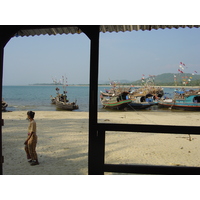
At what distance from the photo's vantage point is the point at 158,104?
31000 millimetres

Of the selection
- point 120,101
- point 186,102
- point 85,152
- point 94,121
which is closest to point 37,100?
point 120,101

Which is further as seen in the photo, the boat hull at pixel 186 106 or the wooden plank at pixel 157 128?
the boat hull at pixel 186 106

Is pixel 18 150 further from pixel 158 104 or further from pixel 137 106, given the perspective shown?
pixel 158 104

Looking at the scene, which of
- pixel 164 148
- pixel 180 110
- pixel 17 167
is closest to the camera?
pixel 17 167

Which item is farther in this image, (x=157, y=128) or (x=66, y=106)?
(x=66, y=106)

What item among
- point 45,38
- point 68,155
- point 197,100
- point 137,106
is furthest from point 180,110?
point 45,38

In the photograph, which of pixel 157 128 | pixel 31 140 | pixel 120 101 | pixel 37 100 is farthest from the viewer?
pixel 37 100

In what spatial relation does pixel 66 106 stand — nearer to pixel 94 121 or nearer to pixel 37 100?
pixel 94 121

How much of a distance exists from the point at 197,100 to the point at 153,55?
2006 inches

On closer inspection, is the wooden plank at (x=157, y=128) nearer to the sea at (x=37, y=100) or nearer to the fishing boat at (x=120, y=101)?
the fishing boat at (x=120, y=101)

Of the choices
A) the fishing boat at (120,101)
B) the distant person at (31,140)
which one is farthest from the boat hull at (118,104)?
the distant person at (31,140)

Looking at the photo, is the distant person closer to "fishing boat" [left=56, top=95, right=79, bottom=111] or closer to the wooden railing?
the wooden railing

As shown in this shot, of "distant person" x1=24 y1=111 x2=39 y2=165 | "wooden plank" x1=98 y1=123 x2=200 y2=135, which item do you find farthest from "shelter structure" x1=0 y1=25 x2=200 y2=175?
"distant person" x1=24 y1=111 x2=39 y2=165

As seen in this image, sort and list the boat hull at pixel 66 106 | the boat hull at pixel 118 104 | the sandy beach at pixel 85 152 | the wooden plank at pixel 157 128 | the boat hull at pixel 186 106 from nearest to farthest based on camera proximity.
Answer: the wooden plank at pixel 157 128, the sandy beach at pixel 85 152, the boat hull at pixel 186 106, the boat hull at pixel 66 106, the boat hull at pixel 118 104
